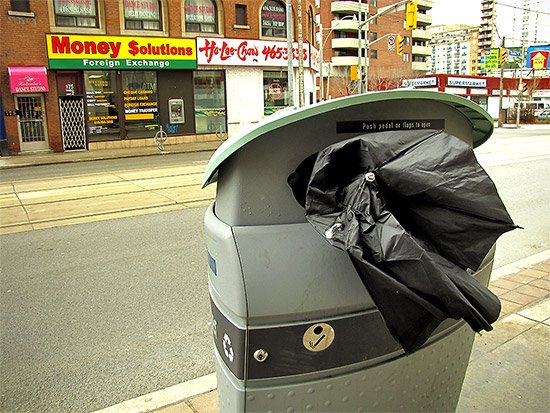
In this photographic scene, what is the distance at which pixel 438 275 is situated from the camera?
1.48 m

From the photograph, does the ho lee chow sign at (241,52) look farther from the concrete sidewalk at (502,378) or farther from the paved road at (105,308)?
the concrete sidewalk at (502,378)

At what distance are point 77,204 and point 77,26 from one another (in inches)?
597

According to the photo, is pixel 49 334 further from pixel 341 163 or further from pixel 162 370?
pixel 341 163

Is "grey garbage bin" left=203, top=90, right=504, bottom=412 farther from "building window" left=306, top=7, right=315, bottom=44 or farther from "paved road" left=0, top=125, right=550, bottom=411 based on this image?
"building window" left=306, top=7, right=315, bottom=44

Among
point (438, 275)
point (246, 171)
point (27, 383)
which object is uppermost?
point (246, 171)

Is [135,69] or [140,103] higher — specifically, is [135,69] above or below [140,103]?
above

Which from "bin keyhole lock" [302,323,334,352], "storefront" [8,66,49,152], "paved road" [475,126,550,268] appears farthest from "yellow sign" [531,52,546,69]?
"bin keyhole lock" [302,323,334,352]

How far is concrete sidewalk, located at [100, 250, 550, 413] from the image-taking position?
282 cm

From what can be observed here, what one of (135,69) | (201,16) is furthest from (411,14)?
(135,69)

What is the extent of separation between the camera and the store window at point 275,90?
2619cm

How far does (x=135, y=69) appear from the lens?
72.6 feet

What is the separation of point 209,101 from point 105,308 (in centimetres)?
2127

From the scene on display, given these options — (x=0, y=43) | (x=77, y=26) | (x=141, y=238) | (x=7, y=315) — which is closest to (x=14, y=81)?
(x=0, y=43)

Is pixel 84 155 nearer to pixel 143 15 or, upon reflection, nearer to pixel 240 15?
pixel 143 15
